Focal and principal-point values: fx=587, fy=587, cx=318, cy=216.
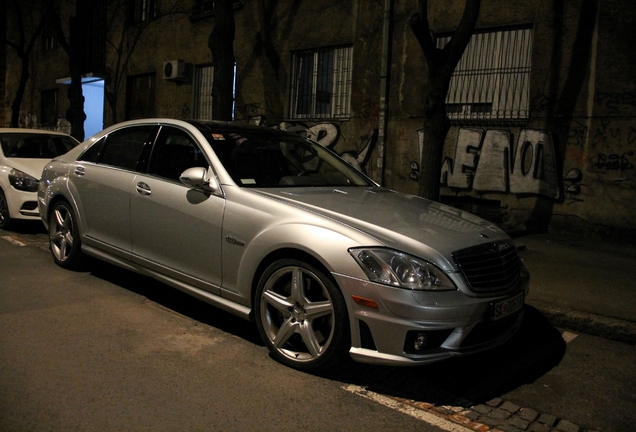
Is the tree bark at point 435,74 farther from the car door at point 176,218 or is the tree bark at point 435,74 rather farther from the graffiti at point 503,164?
the car door at point 176,218

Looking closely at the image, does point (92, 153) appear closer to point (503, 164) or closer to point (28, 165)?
point (28, 165)

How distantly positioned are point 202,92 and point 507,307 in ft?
41.7

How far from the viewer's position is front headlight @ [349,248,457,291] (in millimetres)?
3314

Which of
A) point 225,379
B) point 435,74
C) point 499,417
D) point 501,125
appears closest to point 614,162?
point 501,125

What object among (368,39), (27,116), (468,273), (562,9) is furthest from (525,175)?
(27,116)

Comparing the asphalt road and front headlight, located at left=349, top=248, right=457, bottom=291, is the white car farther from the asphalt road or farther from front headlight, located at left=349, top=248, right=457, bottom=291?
front headlight, located at left=349, top=248, right=457, bottom=291

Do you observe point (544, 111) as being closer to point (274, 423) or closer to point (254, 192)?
point (254, 192)

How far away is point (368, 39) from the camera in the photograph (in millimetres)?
11516

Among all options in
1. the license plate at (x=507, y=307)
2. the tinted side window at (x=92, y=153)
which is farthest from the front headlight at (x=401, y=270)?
the tinted side window at (x=92, y=153)

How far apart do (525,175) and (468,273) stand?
6737mm

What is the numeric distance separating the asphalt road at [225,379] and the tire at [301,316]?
148mm

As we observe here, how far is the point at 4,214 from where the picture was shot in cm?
830

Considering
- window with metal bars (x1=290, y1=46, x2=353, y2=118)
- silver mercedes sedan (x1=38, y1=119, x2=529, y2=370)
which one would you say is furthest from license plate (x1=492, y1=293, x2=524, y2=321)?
window with metal bars (x1=290, y1=46, x2=353, y2=118)

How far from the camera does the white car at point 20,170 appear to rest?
317 inches
